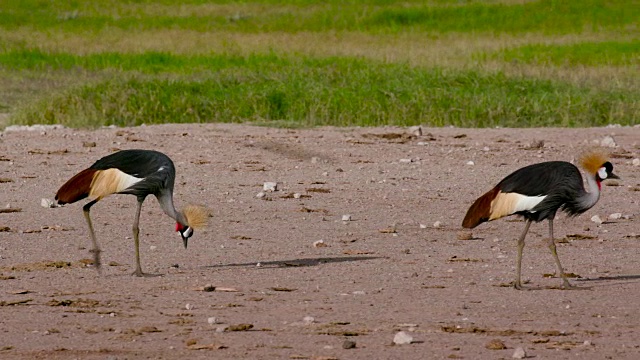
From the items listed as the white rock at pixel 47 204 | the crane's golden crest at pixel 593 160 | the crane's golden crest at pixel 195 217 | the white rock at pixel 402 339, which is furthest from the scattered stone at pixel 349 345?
the white rock at pixel 47 204

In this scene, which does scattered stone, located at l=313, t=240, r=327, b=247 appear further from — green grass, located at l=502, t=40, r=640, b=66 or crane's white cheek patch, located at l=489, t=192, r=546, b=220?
green grass, located at l=502, t=40, r=640, b=66

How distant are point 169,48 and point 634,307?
89.8 feet

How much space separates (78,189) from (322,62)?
16836 millimetres

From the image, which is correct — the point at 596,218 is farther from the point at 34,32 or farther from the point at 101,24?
the point at 101,24

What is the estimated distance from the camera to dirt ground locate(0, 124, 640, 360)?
6633mm

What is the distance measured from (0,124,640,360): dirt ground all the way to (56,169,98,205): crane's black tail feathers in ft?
1.68

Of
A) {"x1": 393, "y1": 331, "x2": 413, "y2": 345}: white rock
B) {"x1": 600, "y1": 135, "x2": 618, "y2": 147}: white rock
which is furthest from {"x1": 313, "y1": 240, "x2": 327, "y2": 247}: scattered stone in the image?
{"x1": 600, "y1": 135, "x2": 618, "y2": 147}: white rock

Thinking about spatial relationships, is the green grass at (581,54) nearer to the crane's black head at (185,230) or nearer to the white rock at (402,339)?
the crane's black head at (185,230)

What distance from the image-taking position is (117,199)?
454 inches

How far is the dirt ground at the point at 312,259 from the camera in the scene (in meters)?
6.63

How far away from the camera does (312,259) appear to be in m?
9.17

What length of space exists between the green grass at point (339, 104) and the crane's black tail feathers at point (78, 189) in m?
8.32

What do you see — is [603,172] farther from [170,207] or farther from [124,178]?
[124,178]

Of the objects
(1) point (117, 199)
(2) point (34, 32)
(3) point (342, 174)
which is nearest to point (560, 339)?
(1) point (117, 199)
